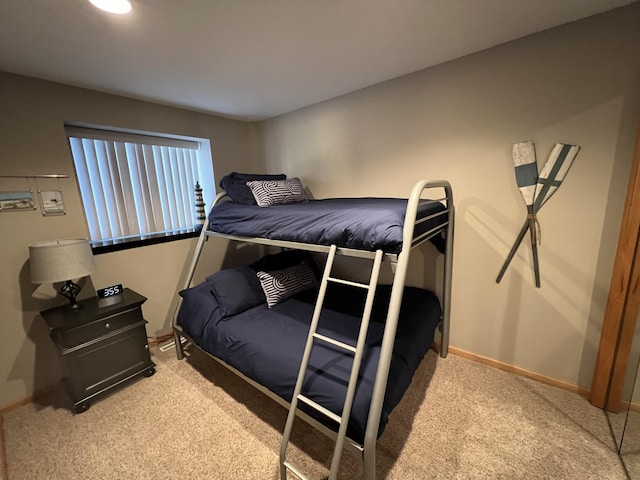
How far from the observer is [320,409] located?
1.25m

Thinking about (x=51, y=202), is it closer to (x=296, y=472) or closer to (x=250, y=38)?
(x=250, y=38)

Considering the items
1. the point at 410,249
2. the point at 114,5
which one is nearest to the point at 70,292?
the point at 114,5

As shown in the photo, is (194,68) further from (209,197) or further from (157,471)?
(157,471)

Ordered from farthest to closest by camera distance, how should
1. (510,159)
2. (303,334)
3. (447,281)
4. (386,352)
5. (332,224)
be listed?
(447,281)
(510,159)
(303,334)
(332,224)
(386,352)

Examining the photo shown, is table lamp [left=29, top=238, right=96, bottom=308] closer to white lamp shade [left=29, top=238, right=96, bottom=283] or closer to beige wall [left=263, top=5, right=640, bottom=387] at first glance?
white lamp shade [left=29, top=238, right=96, bottom=283]

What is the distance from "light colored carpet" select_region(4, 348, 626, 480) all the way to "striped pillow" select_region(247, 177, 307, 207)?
1.53m

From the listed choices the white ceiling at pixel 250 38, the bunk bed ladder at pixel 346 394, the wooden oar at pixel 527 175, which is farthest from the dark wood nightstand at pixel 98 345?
the wooden oar at pixel 527 175

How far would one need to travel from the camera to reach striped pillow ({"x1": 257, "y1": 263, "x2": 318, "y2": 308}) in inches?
88.8

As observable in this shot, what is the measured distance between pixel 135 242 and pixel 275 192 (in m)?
1.35

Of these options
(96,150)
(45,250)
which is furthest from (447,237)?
(96,150)

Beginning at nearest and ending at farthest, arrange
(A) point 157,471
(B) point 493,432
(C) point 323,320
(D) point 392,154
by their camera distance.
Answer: (A) point 157,471, (B) point 493,432, (C) point 323,320, (D) point 392,154

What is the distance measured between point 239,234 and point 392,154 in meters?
1.47

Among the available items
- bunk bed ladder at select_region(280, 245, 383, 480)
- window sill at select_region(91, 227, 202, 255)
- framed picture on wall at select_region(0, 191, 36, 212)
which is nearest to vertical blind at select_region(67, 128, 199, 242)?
window sill at select_region(91, 227, 202, 255)

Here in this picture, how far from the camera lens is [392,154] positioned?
7.73 feet
